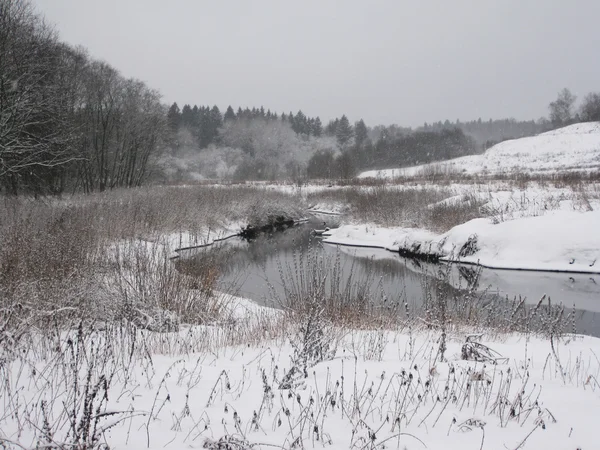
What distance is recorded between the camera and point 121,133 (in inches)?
1292

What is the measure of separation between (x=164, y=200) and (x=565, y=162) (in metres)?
41.1

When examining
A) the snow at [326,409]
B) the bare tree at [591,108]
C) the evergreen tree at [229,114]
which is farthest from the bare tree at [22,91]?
the evergreen tree at [229,114]

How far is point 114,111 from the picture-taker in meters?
31.4

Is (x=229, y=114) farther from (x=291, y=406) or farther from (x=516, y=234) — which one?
(x=291, y=406)

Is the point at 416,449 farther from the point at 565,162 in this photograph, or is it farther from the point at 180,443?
the point at 565,162

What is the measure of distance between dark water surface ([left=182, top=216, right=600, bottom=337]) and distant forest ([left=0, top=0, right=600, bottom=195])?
28.6 feet

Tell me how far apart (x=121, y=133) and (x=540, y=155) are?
47932 millimetres

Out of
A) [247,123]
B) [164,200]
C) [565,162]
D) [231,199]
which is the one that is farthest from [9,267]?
[247,123]

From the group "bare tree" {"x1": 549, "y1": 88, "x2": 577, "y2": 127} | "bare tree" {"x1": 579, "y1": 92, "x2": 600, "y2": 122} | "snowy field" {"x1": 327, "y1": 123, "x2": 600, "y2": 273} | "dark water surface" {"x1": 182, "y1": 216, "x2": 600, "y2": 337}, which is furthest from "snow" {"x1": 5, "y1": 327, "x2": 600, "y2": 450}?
"bare tree" {"x1": 549, "y1": 88, "x2": 577, "y2": 127}

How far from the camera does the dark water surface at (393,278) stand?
29.2 feet

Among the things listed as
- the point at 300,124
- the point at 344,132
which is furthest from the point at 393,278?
the point at 300,124

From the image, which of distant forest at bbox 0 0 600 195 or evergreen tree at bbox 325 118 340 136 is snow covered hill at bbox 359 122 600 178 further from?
evergreen tree at bbox 325 118 340 136

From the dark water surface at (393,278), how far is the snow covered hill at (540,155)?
30.7m

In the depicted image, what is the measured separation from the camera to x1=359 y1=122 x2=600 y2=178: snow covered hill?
134 ft
